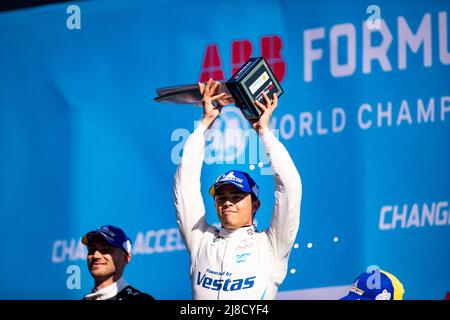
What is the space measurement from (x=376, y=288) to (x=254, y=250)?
0.57m

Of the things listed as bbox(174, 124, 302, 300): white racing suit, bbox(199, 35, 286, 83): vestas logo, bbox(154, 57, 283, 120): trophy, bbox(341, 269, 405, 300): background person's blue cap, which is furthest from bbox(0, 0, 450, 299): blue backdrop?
bbox(174, 124, 302, 300): white racing suit

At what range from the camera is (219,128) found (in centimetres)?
591

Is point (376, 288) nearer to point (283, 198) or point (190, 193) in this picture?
point (283, 198)

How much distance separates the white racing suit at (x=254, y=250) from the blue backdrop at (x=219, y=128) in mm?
1248

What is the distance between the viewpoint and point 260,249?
438 cm

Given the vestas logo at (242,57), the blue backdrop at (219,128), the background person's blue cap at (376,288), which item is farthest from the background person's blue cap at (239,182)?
the vestas logo at (242,57)

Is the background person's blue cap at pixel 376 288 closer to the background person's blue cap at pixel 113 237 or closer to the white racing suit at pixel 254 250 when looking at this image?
the white racing suit at pixel 254 250

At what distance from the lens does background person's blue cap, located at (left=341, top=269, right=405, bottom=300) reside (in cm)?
446

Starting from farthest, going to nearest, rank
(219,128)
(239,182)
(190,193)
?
(219,128) → (190,193) → (239,182)

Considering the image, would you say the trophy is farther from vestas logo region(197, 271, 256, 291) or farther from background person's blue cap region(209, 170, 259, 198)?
vestas logo region(197, 271, 256, 291)

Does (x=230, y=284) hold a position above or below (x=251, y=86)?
below

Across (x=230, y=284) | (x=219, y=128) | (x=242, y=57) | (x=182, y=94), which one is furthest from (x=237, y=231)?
(x=242, y=57)

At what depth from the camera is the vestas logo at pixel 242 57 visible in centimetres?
582

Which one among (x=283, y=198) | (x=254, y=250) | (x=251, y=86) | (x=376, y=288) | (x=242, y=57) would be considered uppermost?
(x=242, y=57)
